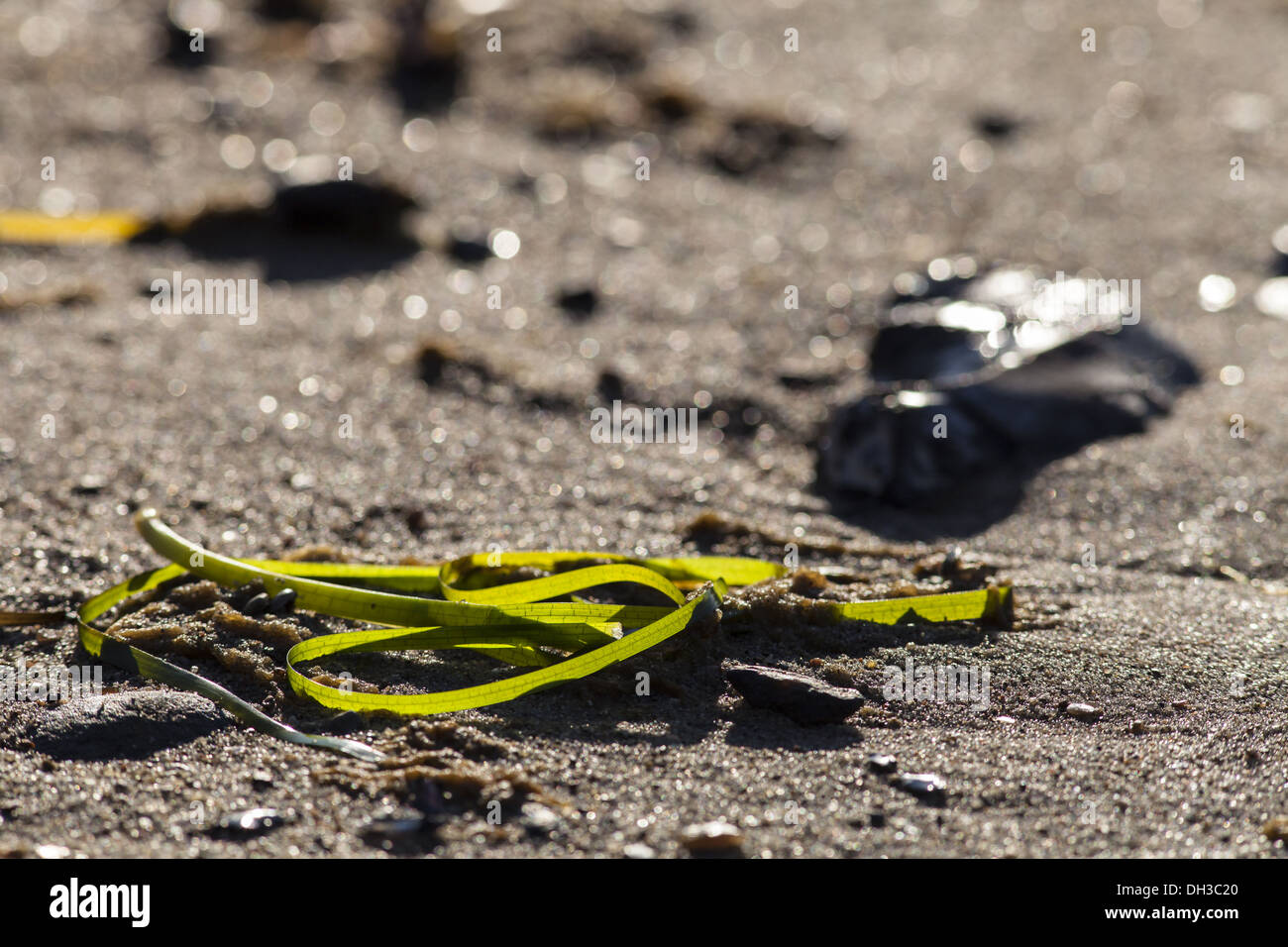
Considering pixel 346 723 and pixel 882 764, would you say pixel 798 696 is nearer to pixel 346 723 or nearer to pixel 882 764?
pixel 882 764

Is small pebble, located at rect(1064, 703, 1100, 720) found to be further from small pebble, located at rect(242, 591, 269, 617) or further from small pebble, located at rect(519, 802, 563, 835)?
small pebble, located at rect(242, 591, 269, 617)

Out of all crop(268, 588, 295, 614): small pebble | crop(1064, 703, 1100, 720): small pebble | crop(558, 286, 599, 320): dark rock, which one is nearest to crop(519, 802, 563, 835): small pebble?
crop(268, 588, 295, 614): small pebble

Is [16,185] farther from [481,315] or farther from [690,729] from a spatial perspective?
[690,729]

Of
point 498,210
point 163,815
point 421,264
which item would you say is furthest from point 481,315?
point 163,815

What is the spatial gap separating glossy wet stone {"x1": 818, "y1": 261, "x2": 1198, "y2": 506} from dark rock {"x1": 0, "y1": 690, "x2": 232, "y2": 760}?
1.64 meters

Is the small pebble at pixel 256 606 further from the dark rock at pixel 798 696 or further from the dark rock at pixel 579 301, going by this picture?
the dark rock at pixel 579 301

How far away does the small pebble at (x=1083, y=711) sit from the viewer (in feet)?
7.14

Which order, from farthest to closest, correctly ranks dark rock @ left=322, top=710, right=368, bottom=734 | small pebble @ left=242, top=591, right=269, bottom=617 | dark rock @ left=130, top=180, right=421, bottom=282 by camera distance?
1. dark rock @ left=130, top=180, right=421, bottom=282
2. small pebble @ left=242, top=591, right=269, bottom=617
3. dark rock @ left=322, top=710, right=368, bottom=734

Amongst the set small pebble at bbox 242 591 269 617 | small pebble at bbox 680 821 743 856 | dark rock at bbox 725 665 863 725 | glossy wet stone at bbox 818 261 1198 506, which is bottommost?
small pebble at bbox 680 821 743 856

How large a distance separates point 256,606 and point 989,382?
1967mm

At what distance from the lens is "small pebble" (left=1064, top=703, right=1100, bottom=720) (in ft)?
7.14

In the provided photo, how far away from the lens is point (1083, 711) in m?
2.19

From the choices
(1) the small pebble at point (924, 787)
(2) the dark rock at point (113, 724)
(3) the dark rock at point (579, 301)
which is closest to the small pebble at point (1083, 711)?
(1) the small pebble at point (924, 787)

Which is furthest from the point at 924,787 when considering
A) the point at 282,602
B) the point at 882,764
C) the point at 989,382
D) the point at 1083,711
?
the point at 989,382
